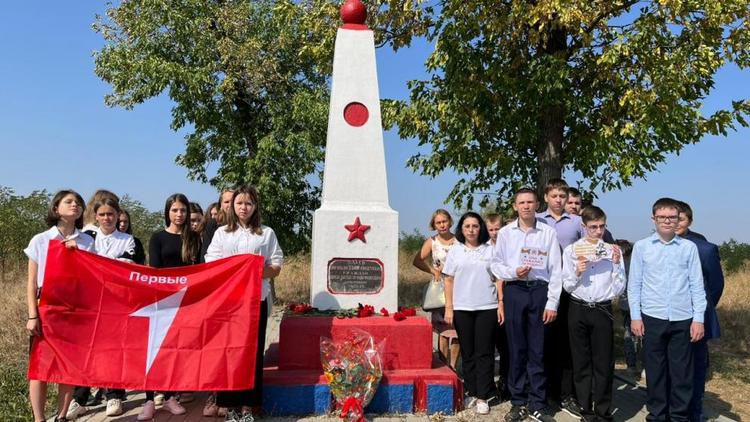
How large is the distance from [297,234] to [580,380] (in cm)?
732

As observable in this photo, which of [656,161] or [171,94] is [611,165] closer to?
[656,161]

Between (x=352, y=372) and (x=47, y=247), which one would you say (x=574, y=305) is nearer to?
(x=352, y=372)

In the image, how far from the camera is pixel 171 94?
954 cm

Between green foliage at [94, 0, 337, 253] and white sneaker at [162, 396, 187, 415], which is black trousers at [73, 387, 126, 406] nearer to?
white sneaker at [162, 396, 187, 415]

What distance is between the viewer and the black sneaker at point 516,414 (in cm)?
397

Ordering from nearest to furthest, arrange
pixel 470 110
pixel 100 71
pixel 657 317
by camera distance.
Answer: pixel 657 317, pixel 470 110, pixel 100 71

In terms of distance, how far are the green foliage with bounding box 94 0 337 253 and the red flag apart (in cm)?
558

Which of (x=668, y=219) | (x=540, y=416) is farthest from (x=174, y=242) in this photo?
(x=668, y=219)

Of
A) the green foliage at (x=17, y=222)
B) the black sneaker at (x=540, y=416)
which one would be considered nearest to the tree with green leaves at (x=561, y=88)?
the black sneaker at (x=540, y=416)

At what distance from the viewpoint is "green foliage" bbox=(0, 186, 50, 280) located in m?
11.8

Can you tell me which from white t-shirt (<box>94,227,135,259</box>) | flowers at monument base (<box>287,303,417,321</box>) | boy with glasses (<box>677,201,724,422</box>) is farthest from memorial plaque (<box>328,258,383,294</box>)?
boy with glasses (<box>677,201,724,422</box>)

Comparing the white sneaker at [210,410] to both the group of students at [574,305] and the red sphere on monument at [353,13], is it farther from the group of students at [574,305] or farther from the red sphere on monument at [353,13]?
the red sphere on monument at [353,13]

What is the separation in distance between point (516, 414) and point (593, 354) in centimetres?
74

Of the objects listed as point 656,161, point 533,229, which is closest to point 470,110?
point 656,161
